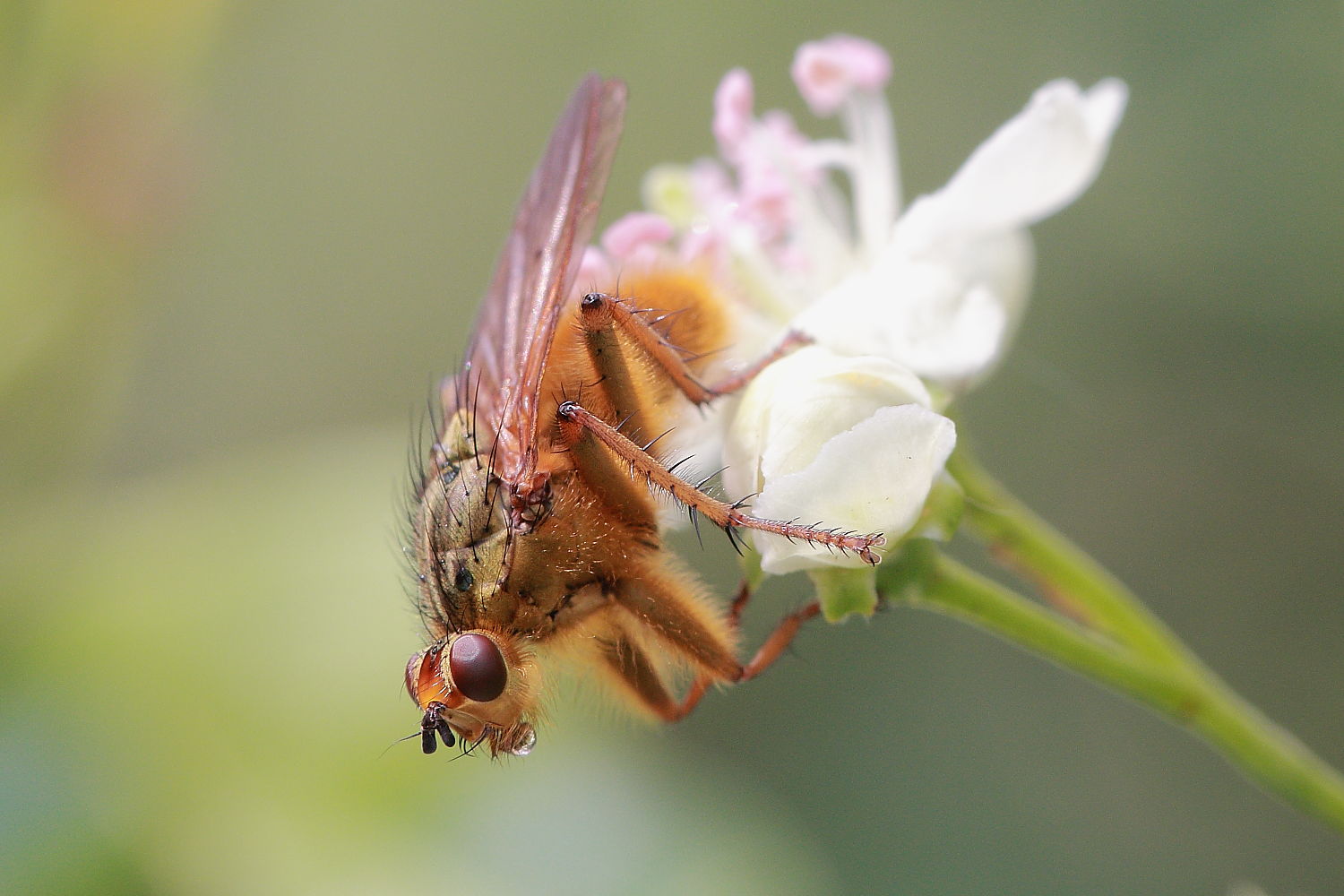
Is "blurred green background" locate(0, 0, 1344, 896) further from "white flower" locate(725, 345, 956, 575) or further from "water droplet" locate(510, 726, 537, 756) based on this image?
"white flower" locate(725, 345, 956, 575)

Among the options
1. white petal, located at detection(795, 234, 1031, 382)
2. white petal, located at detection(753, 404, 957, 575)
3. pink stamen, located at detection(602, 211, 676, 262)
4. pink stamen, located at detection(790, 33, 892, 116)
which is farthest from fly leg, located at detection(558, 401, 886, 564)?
pink stamen, located at detection(790, 33, 892, 116)

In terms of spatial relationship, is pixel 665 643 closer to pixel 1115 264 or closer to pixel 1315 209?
pixel 1315 209

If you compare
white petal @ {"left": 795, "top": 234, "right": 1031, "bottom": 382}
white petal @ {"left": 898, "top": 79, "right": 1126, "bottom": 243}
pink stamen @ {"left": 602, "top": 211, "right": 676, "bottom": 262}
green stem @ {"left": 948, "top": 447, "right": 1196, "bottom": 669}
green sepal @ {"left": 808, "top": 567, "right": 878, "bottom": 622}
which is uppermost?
white petal @ {"left": 898, "top": 79, "right": 1126, "bottom": 243}

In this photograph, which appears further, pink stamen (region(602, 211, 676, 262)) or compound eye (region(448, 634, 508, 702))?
pink stamen (region(602, 211, 676, 262))

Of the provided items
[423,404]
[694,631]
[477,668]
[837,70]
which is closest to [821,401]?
[694,631]

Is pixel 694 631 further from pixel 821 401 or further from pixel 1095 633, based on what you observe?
pixel 1095 633

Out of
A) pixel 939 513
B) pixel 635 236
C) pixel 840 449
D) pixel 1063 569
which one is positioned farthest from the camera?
pixel 635 236

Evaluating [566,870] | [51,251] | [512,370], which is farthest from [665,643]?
[51,251]
